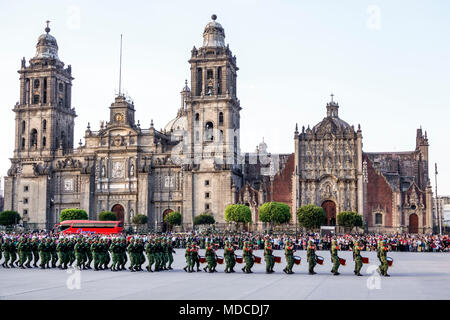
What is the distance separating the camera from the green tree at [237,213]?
67562mm

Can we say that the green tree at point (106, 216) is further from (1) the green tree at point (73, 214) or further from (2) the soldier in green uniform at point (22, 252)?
(2) the soldier in green uniform at point (22, 252)

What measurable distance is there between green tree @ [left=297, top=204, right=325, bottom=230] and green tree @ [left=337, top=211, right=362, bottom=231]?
2.02m

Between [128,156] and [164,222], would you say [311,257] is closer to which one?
[164,222]

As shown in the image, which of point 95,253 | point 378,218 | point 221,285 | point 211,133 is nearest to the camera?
point 221,285

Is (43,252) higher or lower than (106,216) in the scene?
lower

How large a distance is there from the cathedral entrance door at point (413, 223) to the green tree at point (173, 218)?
25426mm

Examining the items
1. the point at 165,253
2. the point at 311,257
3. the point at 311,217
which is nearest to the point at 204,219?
the point at 311,217

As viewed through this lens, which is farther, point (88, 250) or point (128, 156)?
point (128, 156)

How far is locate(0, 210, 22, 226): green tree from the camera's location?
7606 cm

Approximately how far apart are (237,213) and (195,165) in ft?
34.0

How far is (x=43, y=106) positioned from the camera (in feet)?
270

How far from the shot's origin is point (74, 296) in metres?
19.3
